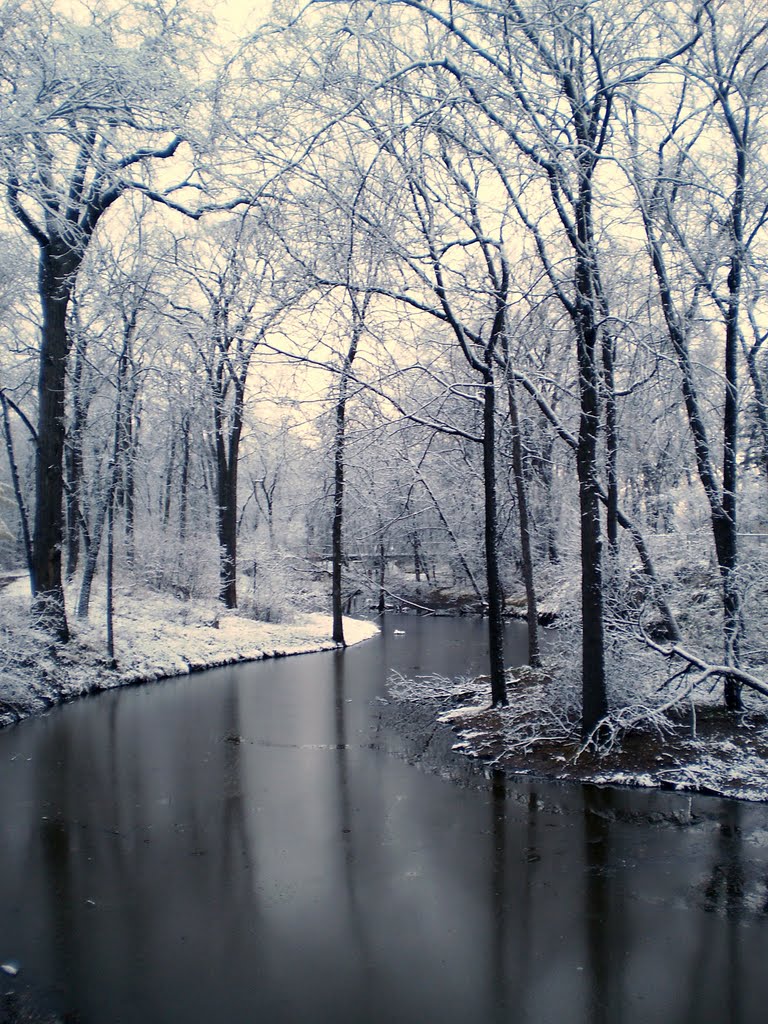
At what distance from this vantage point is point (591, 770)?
24.7ft

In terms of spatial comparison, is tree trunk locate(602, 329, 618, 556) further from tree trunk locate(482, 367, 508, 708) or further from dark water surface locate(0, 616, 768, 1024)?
dark water surface locate(0, 616, 768, 1024)

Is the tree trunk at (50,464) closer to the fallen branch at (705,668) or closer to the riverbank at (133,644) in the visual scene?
the riverbank at (133,644)

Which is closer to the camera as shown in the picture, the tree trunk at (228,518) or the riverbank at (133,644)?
the riverbank at (133,644)

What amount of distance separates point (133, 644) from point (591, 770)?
37.5 feet

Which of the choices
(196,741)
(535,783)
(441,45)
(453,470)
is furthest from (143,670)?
(441,45)

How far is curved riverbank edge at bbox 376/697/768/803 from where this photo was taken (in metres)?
7.02

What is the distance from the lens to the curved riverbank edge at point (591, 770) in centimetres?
702

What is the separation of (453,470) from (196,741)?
7.22 metres

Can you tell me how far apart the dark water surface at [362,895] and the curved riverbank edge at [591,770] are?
27 cm

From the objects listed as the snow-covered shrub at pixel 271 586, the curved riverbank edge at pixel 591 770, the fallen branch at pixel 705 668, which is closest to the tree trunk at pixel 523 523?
the curved riverbank edge at pixel 591 770

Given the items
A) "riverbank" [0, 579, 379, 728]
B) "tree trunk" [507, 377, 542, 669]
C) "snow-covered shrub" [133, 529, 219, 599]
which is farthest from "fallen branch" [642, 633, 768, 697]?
"snow-covered shrub" [133, 529, 219, 599]

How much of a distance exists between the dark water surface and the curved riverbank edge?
27cm

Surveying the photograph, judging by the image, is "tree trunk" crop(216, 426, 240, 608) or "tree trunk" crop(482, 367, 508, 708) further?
"tree trunk" crop(216, 426, 240, 608)

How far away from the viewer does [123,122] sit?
5.40 metres
